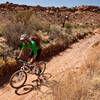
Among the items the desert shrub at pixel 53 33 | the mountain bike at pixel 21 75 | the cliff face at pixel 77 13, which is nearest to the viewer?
the mountain bike at pixel 21 75

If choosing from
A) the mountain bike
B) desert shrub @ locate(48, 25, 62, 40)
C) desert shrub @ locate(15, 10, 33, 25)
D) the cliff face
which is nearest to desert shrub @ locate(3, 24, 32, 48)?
the mountain bike

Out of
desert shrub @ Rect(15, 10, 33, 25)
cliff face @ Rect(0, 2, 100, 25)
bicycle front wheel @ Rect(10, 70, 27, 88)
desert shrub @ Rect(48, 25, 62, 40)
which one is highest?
cliff face @ Rect(0, 2, 100, 25)

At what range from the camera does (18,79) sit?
13.3 ft

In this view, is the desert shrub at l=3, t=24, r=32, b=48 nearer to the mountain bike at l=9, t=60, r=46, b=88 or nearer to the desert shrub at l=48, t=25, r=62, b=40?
the mountain bike at l=9, t=60, r=46, b=88

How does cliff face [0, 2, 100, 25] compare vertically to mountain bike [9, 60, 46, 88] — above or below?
above

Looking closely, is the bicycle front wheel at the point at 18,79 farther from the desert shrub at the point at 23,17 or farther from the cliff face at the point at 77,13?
the cliff face at the point at 77,13

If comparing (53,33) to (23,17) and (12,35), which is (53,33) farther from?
(12,35)

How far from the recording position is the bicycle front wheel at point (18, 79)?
3.92 meters

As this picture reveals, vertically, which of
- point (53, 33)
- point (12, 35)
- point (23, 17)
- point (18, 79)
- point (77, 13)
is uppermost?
point (77, 13)

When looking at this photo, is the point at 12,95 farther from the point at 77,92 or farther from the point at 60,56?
the point at 60,56

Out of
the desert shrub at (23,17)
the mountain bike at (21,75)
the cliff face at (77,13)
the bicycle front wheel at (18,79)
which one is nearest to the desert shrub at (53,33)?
the desert shrub at (23,17)

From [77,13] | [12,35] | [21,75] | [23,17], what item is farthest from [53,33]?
[77,13]

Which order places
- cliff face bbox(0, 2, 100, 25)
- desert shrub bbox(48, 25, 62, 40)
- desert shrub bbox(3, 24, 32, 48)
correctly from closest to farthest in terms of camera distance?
1. desert shrub bbox(3, 24, 32, 48)
2. desert shrub bbox(48, 25, 62, 40)
3. cliff face bbox(0, 2, 100, 25)

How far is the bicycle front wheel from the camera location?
3.92 metres
